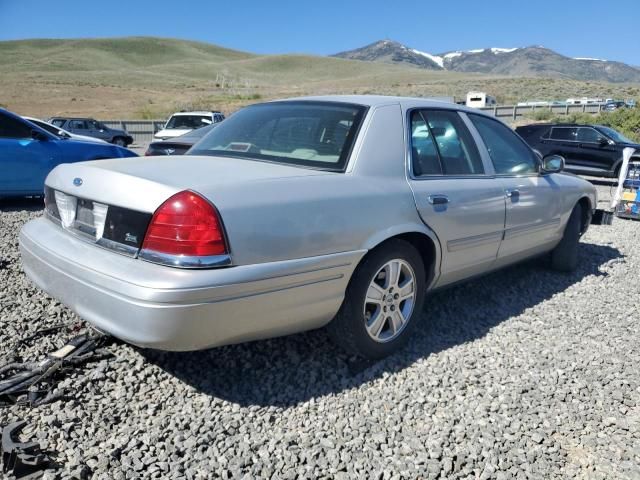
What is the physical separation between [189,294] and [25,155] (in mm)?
6267

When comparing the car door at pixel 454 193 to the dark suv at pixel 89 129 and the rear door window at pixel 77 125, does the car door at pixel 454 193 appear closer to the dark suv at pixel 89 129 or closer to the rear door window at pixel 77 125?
the dark suv at pixel 89 129

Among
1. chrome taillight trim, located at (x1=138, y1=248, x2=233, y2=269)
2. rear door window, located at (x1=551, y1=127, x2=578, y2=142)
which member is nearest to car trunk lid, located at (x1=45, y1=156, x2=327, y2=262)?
chrome taillight trim, located at (x1=138, y1=248, x2=233, y2=269)

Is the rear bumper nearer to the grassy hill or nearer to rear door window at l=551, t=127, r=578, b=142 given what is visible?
rear door window at l=551, t=127, r=578, b=142

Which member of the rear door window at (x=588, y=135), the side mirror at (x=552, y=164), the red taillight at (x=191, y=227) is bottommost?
the red taillight at (x=191, y=227)

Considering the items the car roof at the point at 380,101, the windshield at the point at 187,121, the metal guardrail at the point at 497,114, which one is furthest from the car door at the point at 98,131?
the car roof at the point at 380,101

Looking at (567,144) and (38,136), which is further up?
(567,144)

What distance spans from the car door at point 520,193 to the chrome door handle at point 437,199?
2.59ft

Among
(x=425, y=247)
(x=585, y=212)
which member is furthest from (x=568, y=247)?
(x=425, y=247)

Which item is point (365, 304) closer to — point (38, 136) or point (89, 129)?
point (38, 136)

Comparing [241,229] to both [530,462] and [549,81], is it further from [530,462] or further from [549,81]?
[549,81]

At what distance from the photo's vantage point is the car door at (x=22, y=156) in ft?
23.5

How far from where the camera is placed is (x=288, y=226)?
8.29ft

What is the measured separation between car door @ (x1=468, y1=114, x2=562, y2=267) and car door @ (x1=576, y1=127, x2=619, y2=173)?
30.2 feet

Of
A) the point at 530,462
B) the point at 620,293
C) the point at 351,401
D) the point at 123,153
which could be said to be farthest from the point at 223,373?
the point at 123,153
